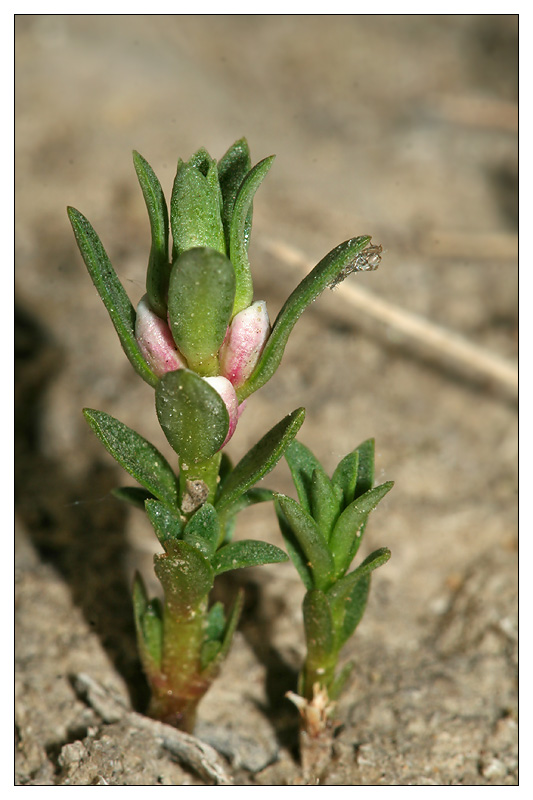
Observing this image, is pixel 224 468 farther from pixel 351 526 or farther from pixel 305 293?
pixel 305 293

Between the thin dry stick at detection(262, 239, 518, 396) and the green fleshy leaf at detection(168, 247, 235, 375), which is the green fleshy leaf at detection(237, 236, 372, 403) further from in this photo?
the thin dry stick at detection(262, 239, 518, 396)

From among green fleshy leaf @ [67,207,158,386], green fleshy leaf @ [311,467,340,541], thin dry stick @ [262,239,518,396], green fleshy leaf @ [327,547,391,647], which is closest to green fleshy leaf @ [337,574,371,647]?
green fleshy leaf @ [327,547,391,647]

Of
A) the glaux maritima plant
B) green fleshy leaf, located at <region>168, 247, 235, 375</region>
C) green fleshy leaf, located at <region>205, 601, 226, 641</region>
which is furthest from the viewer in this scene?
green fleshy leaf, located at <region>205, 601, 226, 641</region>

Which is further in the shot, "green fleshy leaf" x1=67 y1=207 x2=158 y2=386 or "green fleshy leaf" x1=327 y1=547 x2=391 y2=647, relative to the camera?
"green fleshy leaf" x1=327 y1=547 x2=391 y2=647

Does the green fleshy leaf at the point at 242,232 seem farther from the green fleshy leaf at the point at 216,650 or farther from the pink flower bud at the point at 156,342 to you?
the green fleshy leaf at the point at 216,650

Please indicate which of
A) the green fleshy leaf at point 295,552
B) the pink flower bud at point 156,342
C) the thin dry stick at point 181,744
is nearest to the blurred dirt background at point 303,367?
the thin dry stick at point 181,744

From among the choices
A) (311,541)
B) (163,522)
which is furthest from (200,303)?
(311,541)

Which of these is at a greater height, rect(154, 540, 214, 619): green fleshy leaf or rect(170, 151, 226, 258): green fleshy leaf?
rect(170, 151, 226, 258): green fleshy leaf
